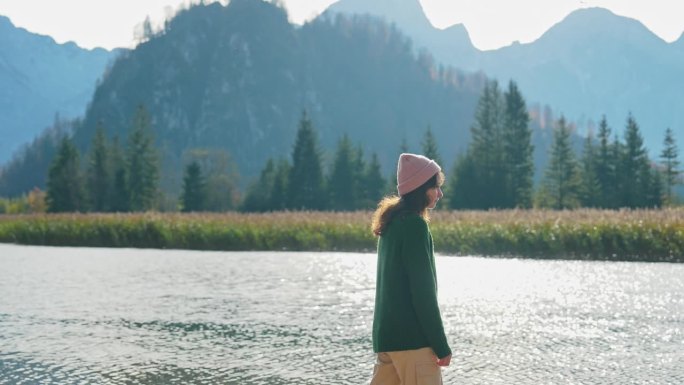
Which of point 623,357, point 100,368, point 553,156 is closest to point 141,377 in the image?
point 100,368

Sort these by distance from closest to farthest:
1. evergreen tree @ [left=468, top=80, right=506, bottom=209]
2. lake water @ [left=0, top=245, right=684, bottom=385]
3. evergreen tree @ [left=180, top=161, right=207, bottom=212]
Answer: lake water @ [left=0, top=245, right=684, bottom=385] → evergreen tree @ [left=468, top=80, right=506, bottom=209] → evergreen tree @ [left=180, top=161, right=207, bottom=212]

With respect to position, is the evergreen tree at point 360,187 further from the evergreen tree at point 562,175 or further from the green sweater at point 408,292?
the green sweater at point 408,292

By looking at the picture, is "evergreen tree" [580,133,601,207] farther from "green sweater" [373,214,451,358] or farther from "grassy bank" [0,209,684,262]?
"green sweater" [373,214,451,358]

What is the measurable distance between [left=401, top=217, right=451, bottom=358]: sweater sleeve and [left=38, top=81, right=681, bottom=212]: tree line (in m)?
63.7

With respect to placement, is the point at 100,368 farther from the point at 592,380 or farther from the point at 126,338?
the point at 592,380

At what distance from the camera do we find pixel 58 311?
43.1ft

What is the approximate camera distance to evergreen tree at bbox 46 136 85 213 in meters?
74.7

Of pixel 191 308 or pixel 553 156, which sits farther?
pixel 553 156

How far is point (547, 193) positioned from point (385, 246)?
71089 mm

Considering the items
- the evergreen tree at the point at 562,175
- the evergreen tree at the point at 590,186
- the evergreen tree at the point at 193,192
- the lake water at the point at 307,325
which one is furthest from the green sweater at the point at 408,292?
the evergreen tree at the point at 193,192

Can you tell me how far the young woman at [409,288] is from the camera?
425cm

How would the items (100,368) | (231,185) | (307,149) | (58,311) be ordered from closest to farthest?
(100,368), (58,311), (307,149), (231,185)

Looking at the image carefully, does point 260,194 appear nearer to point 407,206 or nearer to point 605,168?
point 605,168

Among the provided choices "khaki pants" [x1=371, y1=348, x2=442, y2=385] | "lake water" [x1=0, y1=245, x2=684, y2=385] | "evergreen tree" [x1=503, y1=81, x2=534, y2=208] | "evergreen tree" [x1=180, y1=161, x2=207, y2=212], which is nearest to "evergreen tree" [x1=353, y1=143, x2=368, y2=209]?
"evergreen tree" [x1=503, y1=81, x2=534, y2=208]
